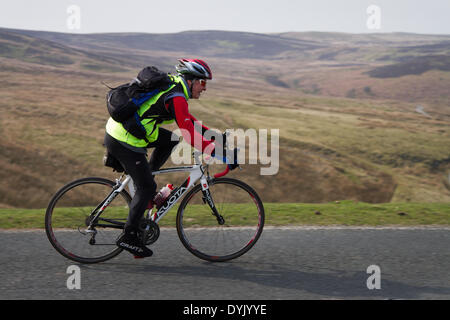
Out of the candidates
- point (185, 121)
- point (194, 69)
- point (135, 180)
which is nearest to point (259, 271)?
point (135, 180)

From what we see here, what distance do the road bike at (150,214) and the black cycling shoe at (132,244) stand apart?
0.06 metres

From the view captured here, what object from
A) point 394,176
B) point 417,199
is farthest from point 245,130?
point 417,199

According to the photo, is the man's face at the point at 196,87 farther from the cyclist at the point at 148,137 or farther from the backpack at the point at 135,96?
the backpack at the point at 135,96

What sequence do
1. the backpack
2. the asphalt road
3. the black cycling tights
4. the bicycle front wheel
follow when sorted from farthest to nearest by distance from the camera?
the bicycle front wheel, the black cycling tights, the backpack, the asphalt road

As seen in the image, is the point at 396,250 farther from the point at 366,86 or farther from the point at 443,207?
the point at 366,86

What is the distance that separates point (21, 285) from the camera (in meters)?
4.54

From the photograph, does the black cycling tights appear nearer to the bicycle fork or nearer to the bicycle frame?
the bicycle frame

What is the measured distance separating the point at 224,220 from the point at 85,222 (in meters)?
1.46

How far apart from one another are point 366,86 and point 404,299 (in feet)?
358

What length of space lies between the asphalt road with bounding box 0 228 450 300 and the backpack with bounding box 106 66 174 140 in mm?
1358

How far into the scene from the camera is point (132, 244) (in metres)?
5.13

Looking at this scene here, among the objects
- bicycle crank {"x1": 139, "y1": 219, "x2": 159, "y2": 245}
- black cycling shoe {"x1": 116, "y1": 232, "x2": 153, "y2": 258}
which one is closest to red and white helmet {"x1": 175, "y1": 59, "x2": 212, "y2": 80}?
bicycle crank {"x1": 139, "y1": 219, "x2": 159, "y2": 245}

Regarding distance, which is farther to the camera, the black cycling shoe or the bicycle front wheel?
the bicycle front wheel

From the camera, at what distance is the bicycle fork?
5406 millimetres
